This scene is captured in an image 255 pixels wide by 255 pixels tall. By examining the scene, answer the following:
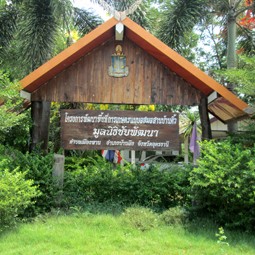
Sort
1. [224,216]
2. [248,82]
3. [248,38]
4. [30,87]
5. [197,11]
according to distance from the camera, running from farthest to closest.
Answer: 1. [248,38]
2. [197,11]
3. [30,87]
4. [248,82]
5. [224,216]

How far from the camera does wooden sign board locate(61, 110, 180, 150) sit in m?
7.84

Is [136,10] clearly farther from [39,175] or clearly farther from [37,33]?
[39,175]

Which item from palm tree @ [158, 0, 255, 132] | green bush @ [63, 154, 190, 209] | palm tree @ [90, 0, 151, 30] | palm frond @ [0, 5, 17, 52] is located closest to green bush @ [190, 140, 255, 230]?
green bush @ [63, 154, 190, 209]

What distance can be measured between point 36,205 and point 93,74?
10.6ft

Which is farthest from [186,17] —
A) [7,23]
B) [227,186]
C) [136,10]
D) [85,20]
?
[227,186]

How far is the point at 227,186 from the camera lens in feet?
19.7

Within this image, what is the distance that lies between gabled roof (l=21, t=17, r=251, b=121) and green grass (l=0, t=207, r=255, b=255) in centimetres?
294

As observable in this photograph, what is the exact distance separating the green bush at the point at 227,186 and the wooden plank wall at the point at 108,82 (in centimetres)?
234

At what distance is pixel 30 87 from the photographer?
26.2ft

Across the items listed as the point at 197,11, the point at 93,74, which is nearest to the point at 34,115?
the point at 93,74

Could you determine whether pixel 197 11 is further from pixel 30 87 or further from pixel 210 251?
pixel 210 251

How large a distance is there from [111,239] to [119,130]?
2871 millimetres

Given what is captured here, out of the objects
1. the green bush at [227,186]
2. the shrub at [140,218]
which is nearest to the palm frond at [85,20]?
the green bush at [227,186]

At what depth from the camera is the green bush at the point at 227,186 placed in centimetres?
589
